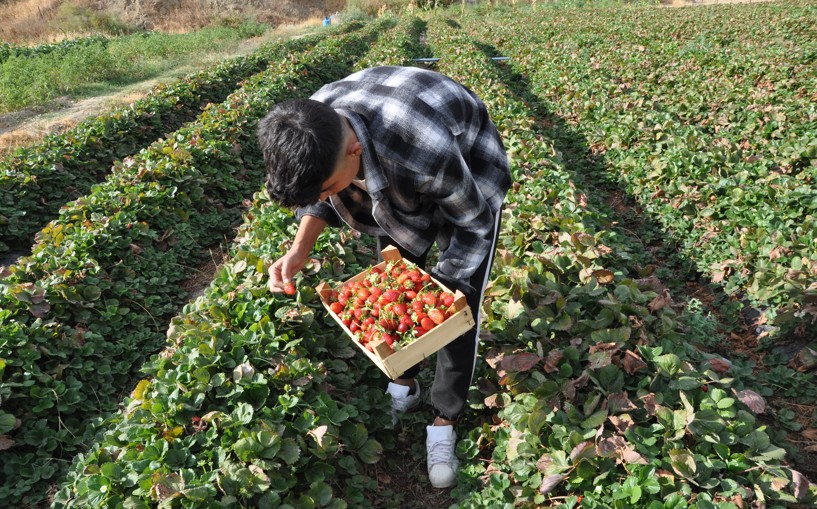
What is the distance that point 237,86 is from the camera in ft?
39.5

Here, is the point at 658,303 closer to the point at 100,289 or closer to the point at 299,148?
the point at 299,148

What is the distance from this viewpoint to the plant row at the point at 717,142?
4062mm

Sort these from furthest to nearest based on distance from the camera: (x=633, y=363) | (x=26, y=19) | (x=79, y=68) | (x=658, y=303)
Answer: (x=26, y=19) < (x=79, y=68) < (x=658, y=303) < (x=633, y=363)

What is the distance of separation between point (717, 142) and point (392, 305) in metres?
5.46

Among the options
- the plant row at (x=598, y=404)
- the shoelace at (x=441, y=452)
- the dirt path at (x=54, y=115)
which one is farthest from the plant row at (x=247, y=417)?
the dirt path at (x=54, y=115)

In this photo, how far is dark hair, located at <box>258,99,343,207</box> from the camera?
1.52 metres

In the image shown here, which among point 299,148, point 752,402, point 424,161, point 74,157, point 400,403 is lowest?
point 74,157

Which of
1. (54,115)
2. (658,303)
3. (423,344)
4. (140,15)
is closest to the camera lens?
(423,344)

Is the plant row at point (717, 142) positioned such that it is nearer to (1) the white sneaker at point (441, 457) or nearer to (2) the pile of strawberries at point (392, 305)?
(1) the white sneaker at point (441, 457)

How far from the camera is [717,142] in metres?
5.90

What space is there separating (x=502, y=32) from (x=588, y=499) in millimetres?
20490

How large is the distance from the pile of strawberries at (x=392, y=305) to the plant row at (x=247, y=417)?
0.51m

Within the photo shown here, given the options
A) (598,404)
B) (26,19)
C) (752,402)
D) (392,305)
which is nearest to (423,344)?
(392,305)

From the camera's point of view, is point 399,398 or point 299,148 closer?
point 299,148
